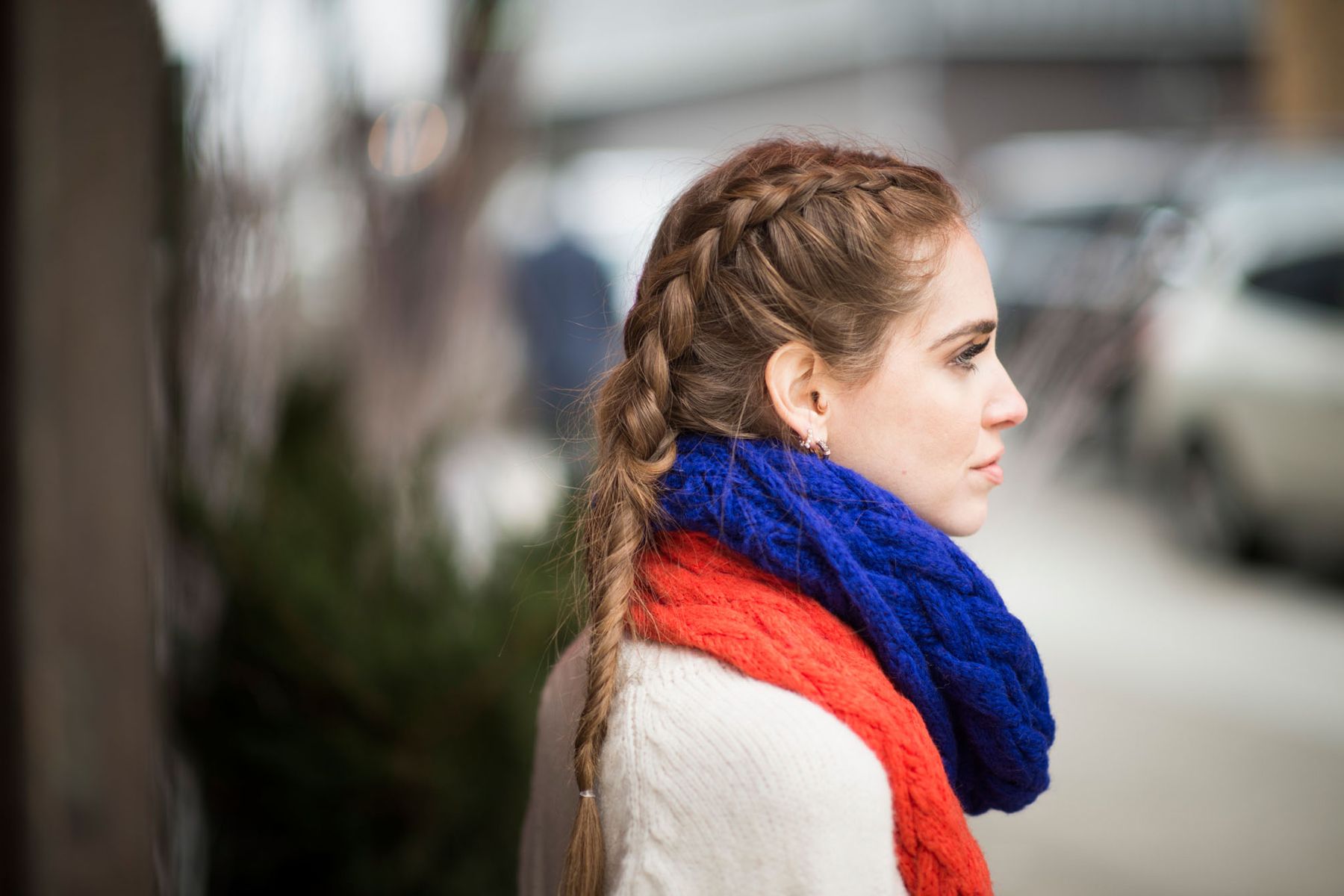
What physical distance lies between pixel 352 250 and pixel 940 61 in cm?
1447

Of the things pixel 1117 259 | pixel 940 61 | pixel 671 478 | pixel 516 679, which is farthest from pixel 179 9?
pixel 940 61

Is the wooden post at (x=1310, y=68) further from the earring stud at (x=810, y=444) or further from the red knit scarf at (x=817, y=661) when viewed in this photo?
the red knit scarf at (x=817, y=661)

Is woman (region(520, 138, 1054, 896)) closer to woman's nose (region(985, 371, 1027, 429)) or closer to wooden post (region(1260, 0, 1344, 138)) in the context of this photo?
woman's nose (region(985, 371, 1027, 429))

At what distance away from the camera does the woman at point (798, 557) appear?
1056 millimetres

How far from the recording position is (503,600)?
2.71 m

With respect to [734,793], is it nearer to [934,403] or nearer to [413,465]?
[934,403]

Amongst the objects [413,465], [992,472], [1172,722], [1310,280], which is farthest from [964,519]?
[1310,280]

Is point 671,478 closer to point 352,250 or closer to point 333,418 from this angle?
point 352,250

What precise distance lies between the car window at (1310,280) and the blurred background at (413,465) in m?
0.02

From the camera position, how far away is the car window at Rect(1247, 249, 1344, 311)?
508 centimetres

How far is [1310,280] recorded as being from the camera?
519 cm

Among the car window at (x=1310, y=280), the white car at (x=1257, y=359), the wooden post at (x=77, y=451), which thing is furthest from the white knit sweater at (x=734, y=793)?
the car window at (x=1310, y=280)

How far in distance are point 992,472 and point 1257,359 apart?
4782mm

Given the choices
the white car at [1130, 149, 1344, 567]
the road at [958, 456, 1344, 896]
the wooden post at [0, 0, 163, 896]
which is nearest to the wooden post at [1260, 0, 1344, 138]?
the white car at [1130, 149, 1344, 567]
